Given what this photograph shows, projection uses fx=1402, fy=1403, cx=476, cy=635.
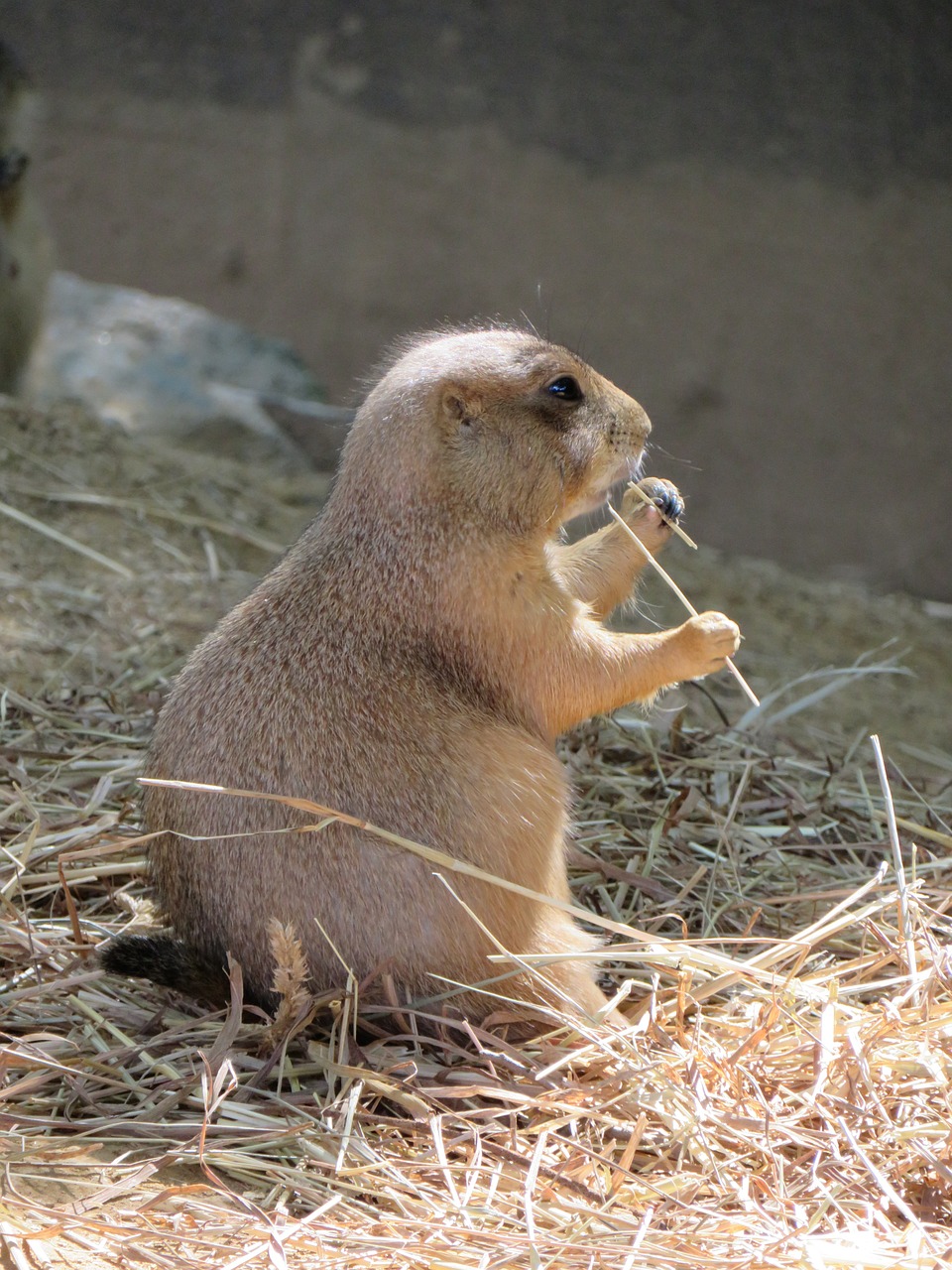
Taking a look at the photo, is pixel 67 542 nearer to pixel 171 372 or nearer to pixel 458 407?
pixel 458 407

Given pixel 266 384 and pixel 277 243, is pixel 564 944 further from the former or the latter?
pixel 277 243

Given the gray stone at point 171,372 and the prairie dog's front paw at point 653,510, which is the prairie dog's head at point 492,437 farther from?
the gray stone at point 171,372

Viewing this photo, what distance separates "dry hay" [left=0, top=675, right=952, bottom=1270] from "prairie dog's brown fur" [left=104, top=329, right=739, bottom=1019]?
17 cm

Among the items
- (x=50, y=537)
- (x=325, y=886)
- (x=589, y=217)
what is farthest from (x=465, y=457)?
(x=589, y=217)

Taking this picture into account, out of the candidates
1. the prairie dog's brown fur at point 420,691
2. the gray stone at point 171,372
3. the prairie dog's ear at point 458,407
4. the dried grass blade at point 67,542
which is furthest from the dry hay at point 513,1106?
the gray stone at point 171,372

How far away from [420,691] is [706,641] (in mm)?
738

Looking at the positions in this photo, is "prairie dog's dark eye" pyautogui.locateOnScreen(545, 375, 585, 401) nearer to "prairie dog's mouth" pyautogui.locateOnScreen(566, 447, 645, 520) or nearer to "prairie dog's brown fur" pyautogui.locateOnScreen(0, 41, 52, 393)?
"prairie dog's mouth" pyautogui.locateOnScreen(566, 447, 645, 520)

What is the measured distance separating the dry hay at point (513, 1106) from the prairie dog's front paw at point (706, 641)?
0.61m

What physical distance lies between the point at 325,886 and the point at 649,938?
72 cm

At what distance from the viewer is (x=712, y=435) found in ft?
31.6

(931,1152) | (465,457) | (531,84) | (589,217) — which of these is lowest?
(931,1152)

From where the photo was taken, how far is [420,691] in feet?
10.4

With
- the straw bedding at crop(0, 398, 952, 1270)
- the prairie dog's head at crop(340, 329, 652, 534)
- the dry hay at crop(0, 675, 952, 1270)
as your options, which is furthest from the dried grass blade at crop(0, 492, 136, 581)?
the prairie dog's head at crop(340, 329, 652, 534)

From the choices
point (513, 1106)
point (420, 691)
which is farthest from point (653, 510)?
point (513, 1106)
